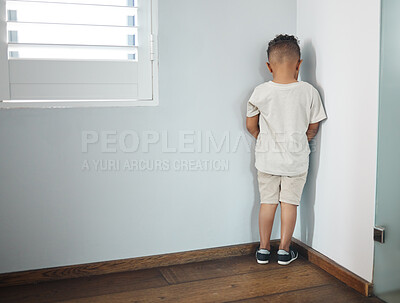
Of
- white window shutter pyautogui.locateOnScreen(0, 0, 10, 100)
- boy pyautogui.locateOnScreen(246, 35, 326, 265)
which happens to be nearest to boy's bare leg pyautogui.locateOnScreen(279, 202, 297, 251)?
boy pyautogui.locateOnScreen(246, 35, 326, 265)

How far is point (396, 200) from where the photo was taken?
1477 mm

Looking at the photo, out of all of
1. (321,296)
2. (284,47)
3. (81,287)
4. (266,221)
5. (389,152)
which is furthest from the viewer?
(266,221)

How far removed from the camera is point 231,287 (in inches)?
67.6

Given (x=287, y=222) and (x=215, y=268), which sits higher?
(x=287, y=222)

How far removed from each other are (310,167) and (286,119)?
281 mm

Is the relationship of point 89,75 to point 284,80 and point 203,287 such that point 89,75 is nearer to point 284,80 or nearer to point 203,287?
point 284,80

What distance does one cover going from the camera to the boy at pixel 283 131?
1.86 m

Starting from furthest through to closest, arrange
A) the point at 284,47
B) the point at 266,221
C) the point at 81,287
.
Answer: the point at 266,221 → the point at 284,47 → the point at 81,287

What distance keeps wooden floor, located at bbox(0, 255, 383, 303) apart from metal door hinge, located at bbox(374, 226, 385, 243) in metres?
0.23

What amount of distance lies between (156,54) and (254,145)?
620 millimetres

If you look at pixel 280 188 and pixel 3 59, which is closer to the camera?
pixel 3 59

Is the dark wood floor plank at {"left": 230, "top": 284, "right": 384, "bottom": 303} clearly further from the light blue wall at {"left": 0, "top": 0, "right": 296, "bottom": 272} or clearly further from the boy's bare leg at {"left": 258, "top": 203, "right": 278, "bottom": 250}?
the light blue wall at {"left": 0, "top": 0, "right": 296, "bottom": 272}

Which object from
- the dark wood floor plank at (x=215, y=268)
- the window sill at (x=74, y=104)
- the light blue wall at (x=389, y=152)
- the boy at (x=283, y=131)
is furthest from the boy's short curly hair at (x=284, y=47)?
the dark wood floor plank at (x=215, y=268)

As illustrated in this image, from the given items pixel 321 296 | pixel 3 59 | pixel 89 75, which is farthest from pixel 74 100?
pixel 321 296
